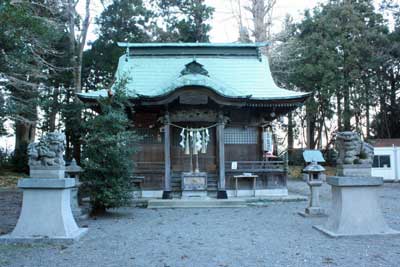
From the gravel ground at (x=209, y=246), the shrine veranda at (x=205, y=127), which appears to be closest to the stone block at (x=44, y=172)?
the gravel ground at (x=209, y=246)

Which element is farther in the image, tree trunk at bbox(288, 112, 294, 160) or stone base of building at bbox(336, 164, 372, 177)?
tree trunk at bbox(288, 112, 294, 160)

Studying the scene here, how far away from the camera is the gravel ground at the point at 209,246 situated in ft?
16.2

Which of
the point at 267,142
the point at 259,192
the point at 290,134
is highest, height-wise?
the point at 290,134

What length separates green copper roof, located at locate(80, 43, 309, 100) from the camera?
13.8 metres

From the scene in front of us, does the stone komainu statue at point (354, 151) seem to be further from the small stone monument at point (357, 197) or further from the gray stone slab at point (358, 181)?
the gray stone slab at point (358, 181)

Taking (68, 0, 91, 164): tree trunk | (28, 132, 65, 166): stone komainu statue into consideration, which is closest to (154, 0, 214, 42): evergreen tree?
(68, 0, 91, 164): tree trunk

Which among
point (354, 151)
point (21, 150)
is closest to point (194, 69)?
point (354, 151)

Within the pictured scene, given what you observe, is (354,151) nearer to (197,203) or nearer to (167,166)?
(197,203)

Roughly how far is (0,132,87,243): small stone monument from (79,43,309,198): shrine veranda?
6.20m

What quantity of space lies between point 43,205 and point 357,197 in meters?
5.44

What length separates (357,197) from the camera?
21.2 feet

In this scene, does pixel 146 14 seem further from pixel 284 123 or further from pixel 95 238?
pixel 95 238

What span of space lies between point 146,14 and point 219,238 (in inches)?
807

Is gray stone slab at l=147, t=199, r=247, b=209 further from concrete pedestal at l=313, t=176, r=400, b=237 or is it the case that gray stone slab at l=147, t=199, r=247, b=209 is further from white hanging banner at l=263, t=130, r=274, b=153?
concrete pedestal at l=313, t=176, r=400, b=237
